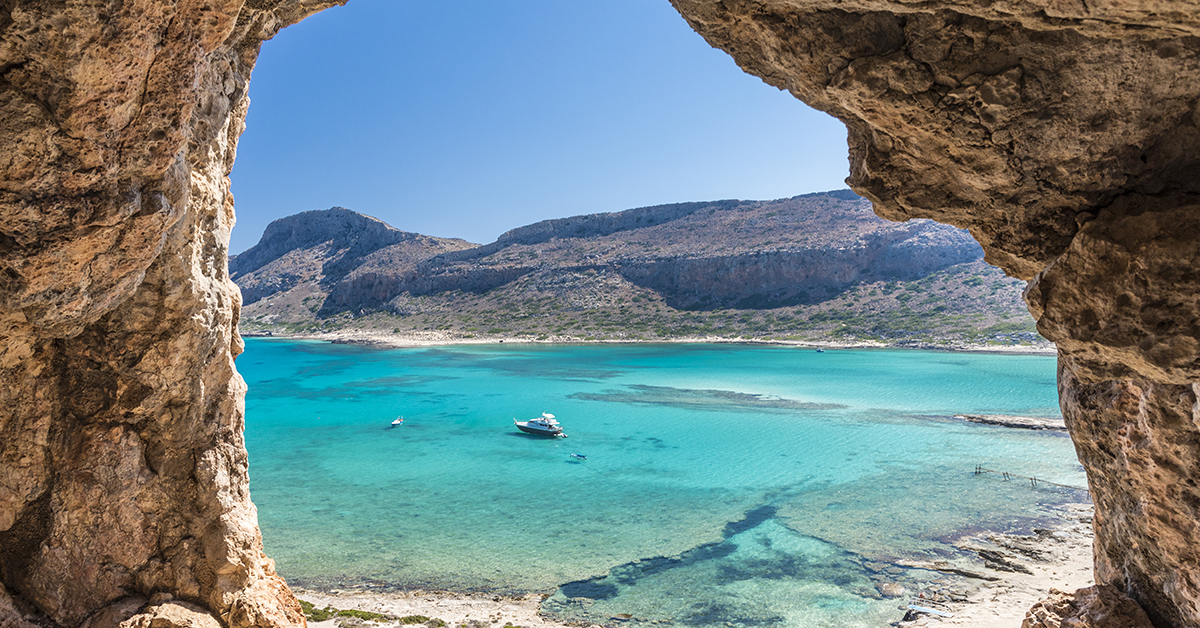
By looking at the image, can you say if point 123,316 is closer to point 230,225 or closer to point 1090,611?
point 230,225

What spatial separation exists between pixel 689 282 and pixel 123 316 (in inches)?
4239

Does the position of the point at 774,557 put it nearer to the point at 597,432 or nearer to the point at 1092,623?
the point at 1092,623

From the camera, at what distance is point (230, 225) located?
25.0ft

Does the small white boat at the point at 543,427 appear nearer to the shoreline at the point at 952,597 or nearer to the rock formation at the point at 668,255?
the shoreline at the point at 952,597

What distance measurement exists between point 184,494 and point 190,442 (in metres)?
0.61

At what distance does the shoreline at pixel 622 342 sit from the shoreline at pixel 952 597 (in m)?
63.7

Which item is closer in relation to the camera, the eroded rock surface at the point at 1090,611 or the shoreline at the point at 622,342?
the eroded rock surface at the point at 1090,611

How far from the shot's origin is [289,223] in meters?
179

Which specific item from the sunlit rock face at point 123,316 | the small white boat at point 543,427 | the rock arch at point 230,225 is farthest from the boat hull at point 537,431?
the rock arch at point 230,225

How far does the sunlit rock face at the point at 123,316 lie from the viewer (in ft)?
13.3

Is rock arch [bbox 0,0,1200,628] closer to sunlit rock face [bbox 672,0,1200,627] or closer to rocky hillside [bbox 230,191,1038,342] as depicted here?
sunlit rock face [bbox 672,0,1200,627]

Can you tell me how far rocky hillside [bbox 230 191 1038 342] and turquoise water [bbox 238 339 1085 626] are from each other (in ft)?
146

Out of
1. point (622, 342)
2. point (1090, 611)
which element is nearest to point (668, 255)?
point (622, 342)

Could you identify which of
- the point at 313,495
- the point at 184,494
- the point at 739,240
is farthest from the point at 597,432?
the point at 739,240
